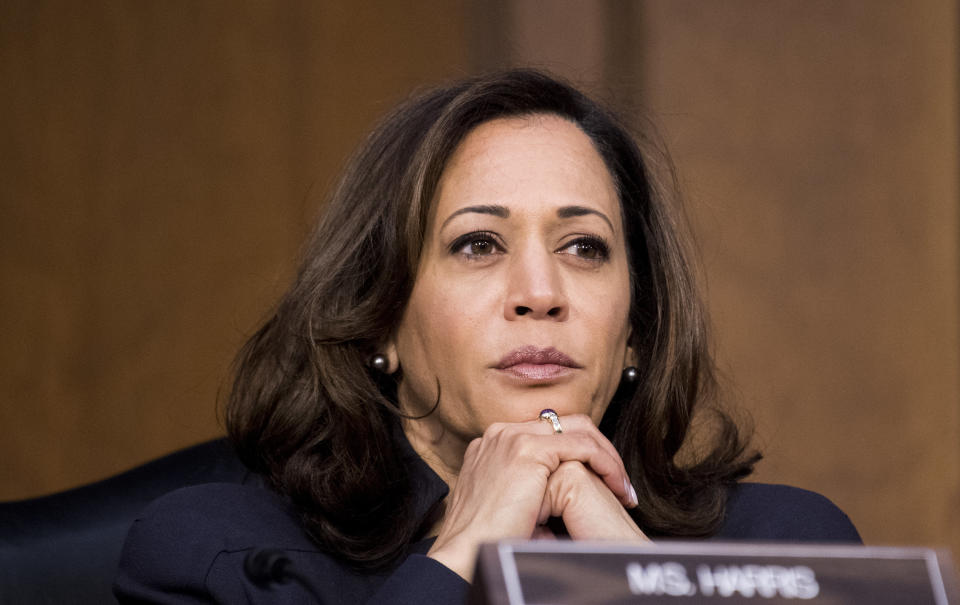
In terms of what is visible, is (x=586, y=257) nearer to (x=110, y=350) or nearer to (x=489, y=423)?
(x=489, y=423)

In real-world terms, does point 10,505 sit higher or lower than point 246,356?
lower

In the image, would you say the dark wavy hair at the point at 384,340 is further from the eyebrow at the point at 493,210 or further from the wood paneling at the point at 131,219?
the wood paneling at the point at 131,219

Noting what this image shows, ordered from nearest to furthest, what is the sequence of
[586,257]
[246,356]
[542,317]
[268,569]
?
[268,569] → [542,317] → [586,257] → [246,356]

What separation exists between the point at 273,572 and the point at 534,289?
462 millimetres

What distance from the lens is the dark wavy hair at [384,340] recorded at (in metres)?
1.54

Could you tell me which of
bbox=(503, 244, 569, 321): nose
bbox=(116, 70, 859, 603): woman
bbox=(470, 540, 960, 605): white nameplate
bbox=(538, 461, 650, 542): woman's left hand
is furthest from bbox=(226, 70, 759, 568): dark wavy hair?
bbox=(470, 540, 960, 605): white nameplate

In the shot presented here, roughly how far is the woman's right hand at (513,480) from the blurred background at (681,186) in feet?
4.30

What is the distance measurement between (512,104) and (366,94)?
4.48ft

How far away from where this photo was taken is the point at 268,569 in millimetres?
1322

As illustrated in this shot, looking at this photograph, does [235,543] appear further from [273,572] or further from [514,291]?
[514,291]

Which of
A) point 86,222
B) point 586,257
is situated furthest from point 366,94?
point 586,257

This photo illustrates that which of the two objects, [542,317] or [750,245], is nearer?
[542,317]

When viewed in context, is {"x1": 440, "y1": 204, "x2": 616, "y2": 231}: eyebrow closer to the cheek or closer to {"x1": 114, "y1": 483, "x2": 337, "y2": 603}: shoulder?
the cheek

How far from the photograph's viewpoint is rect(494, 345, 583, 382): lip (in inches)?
55.7
